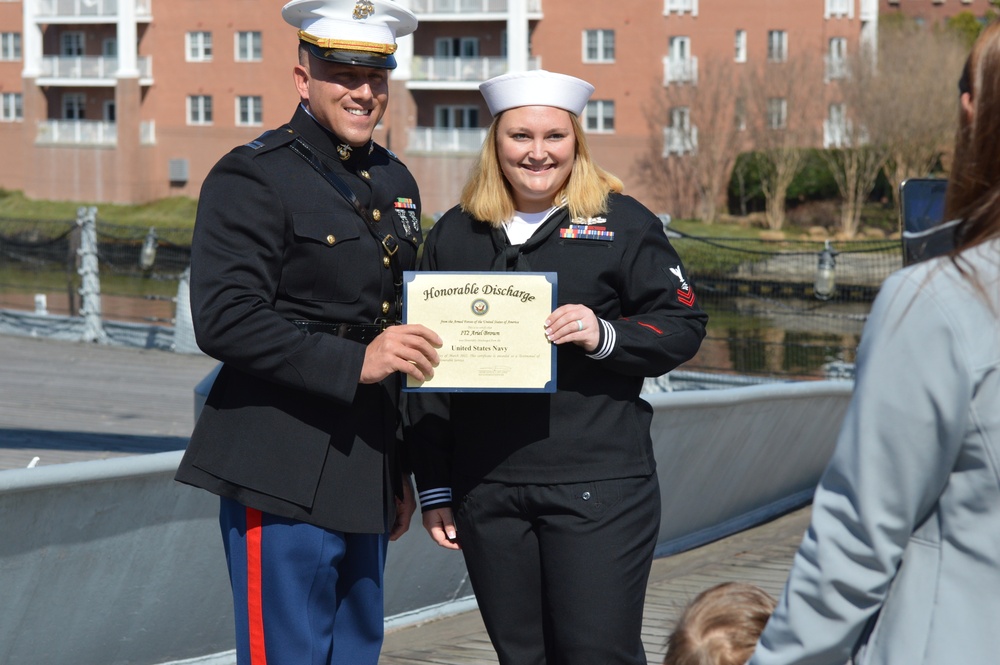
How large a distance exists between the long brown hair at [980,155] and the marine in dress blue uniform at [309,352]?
1.43m

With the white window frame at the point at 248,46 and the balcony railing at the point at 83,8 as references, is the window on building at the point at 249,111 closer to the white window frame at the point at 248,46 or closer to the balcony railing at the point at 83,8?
the white window frame at the point at 248,46

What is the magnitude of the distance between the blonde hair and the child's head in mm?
973

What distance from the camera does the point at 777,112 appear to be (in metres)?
52.9

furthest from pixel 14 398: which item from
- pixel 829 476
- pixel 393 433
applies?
pixel 829 476

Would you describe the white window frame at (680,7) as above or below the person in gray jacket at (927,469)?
above

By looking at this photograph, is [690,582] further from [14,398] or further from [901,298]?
[14,398]

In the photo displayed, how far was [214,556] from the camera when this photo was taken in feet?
15.2

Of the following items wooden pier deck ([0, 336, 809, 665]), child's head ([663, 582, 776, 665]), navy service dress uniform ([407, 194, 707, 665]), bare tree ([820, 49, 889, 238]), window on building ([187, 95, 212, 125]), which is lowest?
wooden pier deck ([0, 336, 809, 665])

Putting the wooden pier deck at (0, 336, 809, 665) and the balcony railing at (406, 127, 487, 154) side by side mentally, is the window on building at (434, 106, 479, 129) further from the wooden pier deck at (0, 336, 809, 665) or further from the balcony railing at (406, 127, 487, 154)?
the wooden pier deck at (0, 336, 809, 665)

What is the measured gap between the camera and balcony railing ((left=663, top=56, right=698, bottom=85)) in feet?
176

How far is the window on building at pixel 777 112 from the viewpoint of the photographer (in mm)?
52406

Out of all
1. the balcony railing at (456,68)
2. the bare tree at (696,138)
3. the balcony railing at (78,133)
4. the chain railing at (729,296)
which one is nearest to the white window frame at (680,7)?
the bare tree at (696,138)

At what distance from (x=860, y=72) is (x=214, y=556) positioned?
49.8 metres

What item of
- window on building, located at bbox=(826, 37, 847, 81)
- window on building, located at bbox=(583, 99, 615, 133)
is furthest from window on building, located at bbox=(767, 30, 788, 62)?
window on building, located at bbox=(583, 99, 615, 133)
